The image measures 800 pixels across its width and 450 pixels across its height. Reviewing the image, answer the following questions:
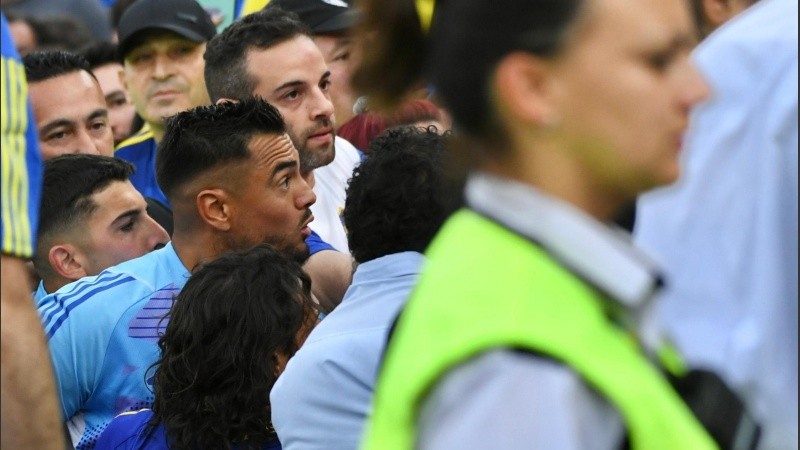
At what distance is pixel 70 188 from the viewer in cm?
532

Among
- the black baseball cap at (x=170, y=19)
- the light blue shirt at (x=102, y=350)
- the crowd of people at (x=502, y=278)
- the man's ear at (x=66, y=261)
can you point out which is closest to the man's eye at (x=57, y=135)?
the black baseball cap at (x=170, y=19)

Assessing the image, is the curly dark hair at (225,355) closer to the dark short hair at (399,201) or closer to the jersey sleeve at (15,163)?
the dark short hair at (399,201)

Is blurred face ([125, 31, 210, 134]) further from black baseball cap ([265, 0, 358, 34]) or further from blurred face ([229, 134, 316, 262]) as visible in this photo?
blurred face ([229, 134, 316, 262])

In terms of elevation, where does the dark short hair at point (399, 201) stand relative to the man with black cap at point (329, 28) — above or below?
above

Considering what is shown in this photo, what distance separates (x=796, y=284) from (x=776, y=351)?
11 cm

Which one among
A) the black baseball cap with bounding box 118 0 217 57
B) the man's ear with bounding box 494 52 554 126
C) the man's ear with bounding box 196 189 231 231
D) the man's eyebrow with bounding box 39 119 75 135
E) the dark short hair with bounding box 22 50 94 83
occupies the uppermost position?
the man's ear with bounding box 494 52 554 126

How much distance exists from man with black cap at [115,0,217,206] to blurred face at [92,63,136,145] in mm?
762

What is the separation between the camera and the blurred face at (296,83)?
5766 mm

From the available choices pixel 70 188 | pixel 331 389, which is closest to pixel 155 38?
pixel 70 188

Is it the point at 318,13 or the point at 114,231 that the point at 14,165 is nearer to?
the point at 114,231

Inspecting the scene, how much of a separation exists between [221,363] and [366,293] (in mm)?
410

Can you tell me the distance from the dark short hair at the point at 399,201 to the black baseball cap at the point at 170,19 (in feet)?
11.3

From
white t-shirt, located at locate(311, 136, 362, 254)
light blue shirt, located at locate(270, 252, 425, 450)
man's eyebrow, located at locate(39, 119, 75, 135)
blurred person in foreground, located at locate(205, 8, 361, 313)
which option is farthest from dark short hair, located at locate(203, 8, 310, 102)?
light blue shirt, located at locate(270, 252, 425, 450)

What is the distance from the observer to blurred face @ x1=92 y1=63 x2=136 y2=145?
8.08 meters
